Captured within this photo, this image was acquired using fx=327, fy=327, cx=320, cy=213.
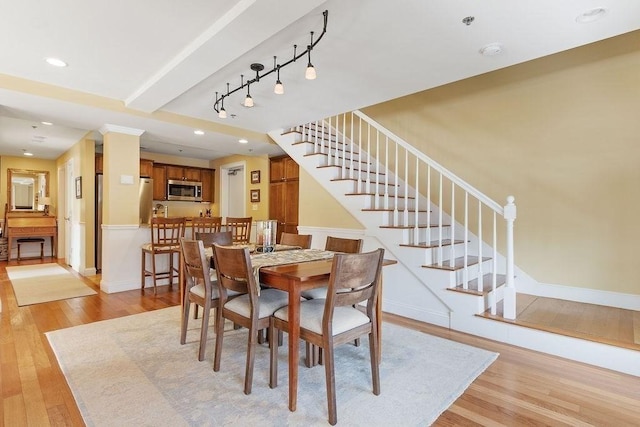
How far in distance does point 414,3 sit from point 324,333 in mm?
1976

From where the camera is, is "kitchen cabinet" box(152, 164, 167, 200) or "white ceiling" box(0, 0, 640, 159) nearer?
"white ceiling" box(0, 0, 640, 159)

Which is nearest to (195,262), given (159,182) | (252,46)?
(252,46)

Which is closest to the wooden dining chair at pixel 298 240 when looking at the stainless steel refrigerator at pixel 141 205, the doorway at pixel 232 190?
the stainless steel refrigerator at pixel 141 205

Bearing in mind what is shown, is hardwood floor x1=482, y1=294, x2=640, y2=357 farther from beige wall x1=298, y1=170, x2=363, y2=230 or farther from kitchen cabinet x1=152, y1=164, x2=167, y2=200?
kitchen cabinet x1=152, y1=164, x2=167, y2=200

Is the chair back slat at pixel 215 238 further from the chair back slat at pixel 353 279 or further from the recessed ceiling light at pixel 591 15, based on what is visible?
the recessed ceiling light at pixel 591 15

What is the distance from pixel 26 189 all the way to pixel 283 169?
619cm

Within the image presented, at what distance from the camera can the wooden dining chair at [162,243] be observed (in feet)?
14.1

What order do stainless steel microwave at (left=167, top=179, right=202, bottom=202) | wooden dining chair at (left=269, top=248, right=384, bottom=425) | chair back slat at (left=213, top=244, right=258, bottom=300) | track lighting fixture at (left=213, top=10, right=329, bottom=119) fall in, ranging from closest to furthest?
wooden dining chair at (left=269, top=248, right=384, bottom=425) → chair back slat at (left=213, top=244, right=258, bottom=300) → track lighting fixture at (left=213, top=10, right=329, bottom=119) → stainless steel microwave at (left=167, top=179, right=202, bottom=202)

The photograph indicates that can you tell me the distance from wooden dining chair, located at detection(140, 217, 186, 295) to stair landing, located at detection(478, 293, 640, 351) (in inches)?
148

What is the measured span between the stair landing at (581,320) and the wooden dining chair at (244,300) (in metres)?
1.97

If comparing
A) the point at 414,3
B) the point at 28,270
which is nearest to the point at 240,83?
the point at 414,3

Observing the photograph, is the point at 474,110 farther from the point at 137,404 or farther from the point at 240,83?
the point at 137,404

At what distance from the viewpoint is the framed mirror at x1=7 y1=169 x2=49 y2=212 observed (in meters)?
7.28

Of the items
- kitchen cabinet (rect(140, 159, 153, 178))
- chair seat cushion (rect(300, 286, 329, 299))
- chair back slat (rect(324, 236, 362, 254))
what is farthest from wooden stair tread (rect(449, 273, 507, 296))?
kitchen cabinet (rect(140, 159, 153, 178))
